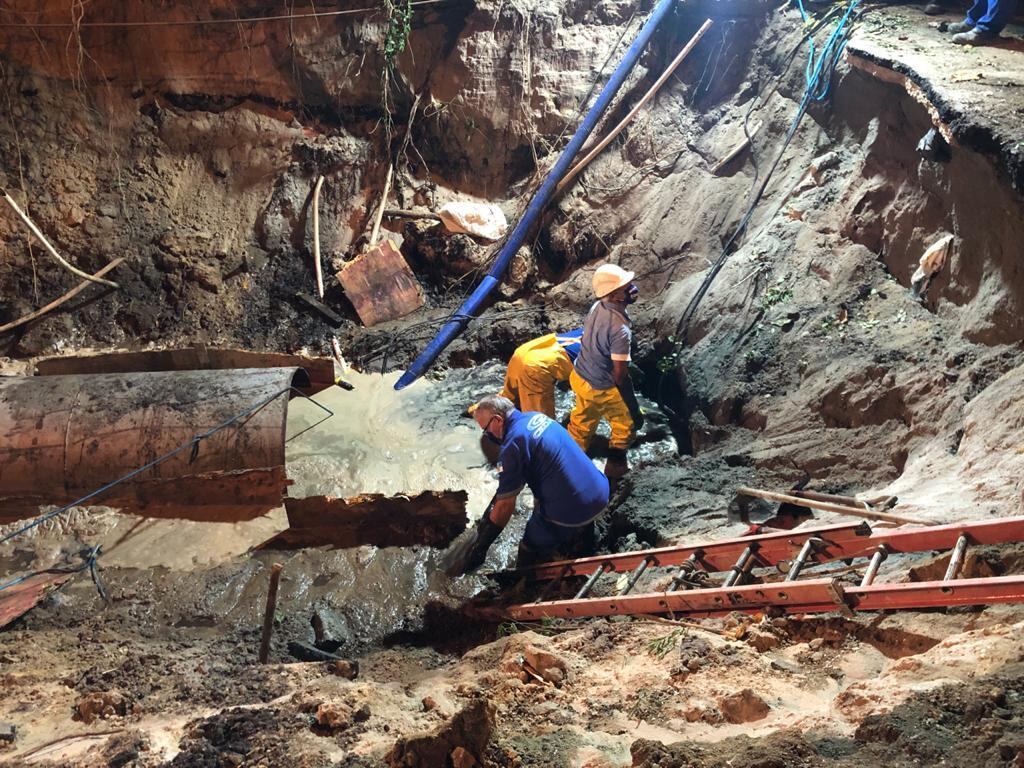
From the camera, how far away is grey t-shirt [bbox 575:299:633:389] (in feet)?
16.6

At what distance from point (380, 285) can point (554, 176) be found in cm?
245

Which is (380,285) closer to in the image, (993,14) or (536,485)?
(536,485)

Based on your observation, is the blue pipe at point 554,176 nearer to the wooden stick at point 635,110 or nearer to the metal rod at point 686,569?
the wooden stick at point 635,110

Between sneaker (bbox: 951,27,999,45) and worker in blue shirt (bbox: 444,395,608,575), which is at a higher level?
sneaker (bbox: 951,27,999,45)

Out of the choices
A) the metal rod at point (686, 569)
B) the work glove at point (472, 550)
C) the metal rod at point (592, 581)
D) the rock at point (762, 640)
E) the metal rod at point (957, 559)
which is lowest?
the work glove at point (472, 550)

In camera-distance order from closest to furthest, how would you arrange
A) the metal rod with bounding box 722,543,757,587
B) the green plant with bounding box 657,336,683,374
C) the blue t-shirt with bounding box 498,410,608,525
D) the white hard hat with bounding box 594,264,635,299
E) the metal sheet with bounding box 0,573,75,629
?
the metal rod with bounding box 722,543,757,587
the metal sheet with bounding box 0,573,75,629
the blue t-shirt with bounding box 498,410,608,525
the white hard hat with bounding box 594,264,635,299
the green plant with bounding box 657,336,683,374

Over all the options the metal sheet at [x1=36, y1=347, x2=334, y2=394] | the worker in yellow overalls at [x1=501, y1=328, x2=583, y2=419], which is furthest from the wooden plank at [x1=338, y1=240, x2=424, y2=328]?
the worker in yellow overalls at [x1=501, y1=328, x2=583, y2=419]

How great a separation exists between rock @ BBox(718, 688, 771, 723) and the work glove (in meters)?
2.20

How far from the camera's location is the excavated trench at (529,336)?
7.85ft

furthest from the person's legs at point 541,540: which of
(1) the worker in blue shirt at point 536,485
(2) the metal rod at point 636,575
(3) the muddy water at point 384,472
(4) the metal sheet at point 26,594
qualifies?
(4) the metal sheet at point 26,594

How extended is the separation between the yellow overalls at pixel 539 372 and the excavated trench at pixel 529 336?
0.78 meters

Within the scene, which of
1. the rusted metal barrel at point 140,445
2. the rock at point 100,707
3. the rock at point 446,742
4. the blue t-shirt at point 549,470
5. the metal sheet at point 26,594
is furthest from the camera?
the rusted metal barrel at point 140,445

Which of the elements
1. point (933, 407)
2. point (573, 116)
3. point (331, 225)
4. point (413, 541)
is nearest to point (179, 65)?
point (331, 225)

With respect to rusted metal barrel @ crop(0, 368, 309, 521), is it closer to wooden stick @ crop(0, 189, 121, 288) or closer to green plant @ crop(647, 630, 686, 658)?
wooden stick @ crop(0, 189, 121, 288)
